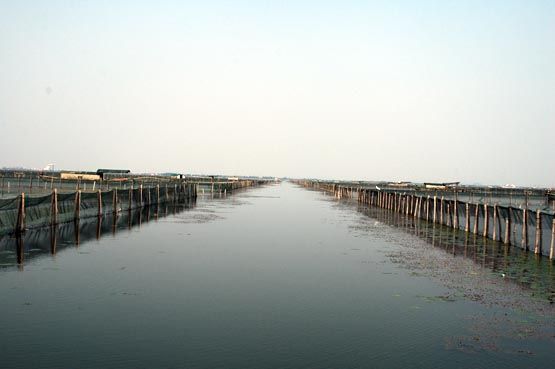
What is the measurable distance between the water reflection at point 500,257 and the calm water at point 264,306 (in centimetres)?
12

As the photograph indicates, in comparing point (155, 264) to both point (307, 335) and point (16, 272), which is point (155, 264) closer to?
point (16, 272)

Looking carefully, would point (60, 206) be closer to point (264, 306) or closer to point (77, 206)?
point (77, 206)

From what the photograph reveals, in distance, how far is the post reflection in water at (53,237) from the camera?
58.1ft

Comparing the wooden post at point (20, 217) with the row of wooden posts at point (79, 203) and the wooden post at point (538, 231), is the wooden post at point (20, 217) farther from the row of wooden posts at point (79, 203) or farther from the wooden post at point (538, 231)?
the wooden post at point (538, 231)

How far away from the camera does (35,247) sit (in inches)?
774

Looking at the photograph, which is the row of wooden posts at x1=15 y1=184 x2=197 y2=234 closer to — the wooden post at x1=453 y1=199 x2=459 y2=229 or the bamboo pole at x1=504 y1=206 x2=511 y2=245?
the bamboo pole at x1=504 y1=206 x2=511 y2=245

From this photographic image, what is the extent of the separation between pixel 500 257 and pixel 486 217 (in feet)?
26.6

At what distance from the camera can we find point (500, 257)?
22.3m

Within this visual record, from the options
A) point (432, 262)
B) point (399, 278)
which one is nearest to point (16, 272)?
point (399, 278)

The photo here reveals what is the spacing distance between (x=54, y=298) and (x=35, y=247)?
8408 mm

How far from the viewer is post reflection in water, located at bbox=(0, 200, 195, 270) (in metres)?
17.7

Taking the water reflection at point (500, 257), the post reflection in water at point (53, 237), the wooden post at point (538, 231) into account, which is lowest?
the water reflection at point (500, 257)

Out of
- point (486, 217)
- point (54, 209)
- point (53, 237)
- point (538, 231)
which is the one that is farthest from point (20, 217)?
point (486, 217)

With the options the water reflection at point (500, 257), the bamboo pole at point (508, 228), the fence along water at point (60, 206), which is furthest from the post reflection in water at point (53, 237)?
the bamboo pole at point (508, 228)
